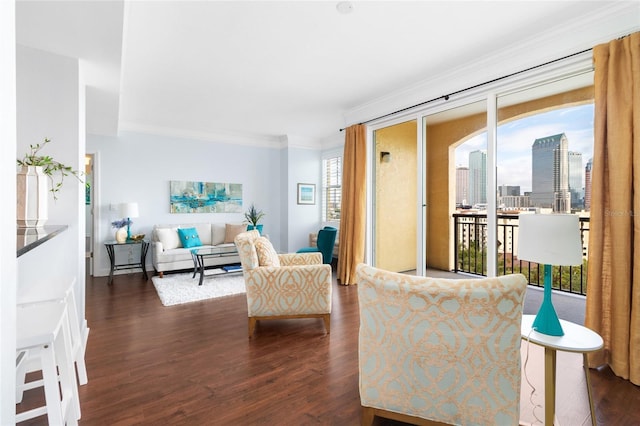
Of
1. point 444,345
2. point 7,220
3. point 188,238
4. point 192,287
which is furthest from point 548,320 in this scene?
point 188,238

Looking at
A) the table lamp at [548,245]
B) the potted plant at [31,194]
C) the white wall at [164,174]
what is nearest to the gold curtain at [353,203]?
the white wall at [164,174]

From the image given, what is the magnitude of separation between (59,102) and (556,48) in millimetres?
4148

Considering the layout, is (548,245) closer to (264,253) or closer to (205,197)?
(264,253)

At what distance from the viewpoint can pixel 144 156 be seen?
19.0 ft

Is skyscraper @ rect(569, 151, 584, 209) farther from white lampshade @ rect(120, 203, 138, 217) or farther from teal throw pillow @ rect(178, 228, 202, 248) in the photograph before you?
white lampshade @ rect(120, 203, 138, 217)

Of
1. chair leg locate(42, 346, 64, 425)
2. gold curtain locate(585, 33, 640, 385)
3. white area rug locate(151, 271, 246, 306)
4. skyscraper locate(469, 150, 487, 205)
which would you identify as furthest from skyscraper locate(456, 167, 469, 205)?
chair leg locate(42, 346, 64, 425)

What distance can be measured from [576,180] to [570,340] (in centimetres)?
176

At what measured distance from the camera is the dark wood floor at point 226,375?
181 cm

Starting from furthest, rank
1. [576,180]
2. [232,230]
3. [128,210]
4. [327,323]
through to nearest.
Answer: [232,230] < [128,210] < [327,323] < [576,180]

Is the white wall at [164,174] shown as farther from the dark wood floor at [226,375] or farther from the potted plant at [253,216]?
the dark wood floor at [226,375]

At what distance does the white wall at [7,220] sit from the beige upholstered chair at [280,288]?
227cm

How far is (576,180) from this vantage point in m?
2.74

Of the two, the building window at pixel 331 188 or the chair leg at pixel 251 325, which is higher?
the building window at pixel 331 188

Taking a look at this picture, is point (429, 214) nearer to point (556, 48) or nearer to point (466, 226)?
point (466, 226)
